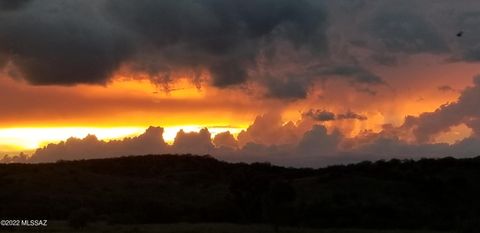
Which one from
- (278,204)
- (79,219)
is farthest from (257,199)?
(79,219)

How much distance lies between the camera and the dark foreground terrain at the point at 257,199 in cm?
9850

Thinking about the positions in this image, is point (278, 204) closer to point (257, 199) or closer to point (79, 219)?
point (257, 199)

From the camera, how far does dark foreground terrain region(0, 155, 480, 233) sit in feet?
323

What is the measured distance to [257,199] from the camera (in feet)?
356

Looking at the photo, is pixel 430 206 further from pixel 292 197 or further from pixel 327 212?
pixel 292 197

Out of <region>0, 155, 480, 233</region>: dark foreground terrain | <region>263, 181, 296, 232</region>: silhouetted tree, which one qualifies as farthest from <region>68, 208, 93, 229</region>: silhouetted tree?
<region>263, 181, 296, 232</region>: silhouetted tree

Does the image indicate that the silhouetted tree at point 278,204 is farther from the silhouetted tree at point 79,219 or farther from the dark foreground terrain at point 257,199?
the silhouetted tree at point 79,219

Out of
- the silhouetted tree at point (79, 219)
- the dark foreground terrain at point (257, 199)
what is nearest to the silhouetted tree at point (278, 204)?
the dark foreground terrain at point (257, 199)

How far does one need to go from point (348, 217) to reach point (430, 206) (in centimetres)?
2034

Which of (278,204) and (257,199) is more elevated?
(257,199)

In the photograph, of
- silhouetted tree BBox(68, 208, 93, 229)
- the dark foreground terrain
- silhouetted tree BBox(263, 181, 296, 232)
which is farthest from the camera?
the dark foreground terrain

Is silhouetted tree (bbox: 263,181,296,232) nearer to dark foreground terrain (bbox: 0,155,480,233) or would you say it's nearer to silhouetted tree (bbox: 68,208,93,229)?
dark foreground terrain (bbox: 0,155,480,233)

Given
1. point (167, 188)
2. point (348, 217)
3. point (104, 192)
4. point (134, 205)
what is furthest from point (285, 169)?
point (348, 217)

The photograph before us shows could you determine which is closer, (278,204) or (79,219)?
(79,219)
